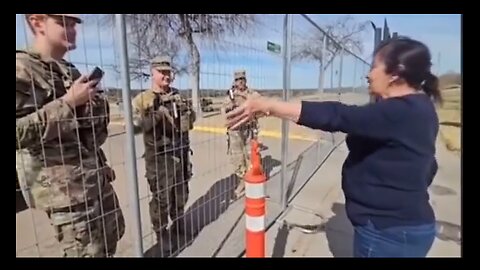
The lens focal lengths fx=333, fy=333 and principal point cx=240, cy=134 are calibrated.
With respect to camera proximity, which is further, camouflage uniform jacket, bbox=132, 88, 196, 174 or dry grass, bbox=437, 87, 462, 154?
camouflage uniform jacket, bbox=132, 88, 196, 174

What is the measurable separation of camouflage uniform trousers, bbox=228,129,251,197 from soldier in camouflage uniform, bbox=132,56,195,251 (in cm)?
113

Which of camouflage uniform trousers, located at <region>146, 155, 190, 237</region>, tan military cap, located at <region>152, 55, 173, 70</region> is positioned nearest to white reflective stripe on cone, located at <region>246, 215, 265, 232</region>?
camouflage uniform trousers, located at <region>146, 155, 190, 237</region>

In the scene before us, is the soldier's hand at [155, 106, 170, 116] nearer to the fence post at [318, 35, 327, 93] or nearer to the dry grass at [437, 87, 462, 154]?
the dry grass at [437, 87, 462, 154]

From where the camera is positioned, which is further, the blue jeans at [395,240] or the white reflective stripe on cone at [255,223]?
the white reflective stripe on cone at [255,223]

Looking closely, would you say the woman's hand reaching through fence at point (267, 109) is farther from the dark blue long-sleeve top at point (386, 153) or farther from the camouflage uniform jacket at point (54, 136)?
the camouflage uniform jacket at point (54, 136)

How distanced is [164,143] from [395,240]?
71.1 inches

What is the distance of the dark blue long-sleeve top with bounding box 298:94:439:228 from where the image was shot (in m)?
1.50

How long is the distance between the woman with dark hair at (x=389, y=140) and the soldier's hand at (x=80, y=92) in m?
0.85

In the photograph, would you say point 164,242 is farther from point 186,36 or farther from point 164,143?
point 186,36

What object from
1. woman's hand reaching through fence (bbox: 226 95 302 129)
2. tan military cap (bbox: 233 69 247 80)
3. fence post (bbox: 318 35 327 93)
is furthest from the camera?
fence post (bbox: 318 35 327 93)

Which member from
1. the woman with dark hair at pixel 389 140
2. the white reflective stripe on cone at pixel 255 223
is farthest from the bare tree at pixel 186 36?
the white reflective stripe on cone at pixel 255 223

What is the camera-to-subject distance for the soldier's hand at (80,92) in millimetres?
1787

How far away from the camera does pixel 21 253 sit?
229 centimetres
